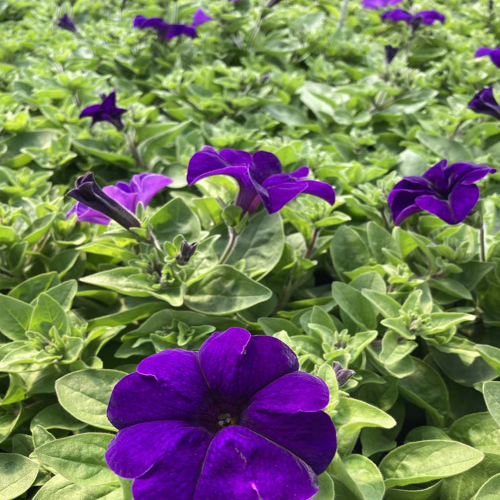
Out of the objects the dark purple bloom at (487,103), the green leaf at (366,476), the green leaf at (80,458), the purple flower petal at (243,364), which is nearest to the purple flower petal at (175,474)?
the purple flower petal at (243,364)

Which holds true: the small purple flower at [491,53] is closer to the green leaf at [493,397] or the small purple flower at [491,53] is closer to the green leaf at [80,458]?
the green leaf at [493,397]

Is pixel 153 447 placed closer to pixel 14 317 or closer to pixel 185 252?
pixel 185 252

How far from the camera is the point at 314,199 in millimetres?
1839

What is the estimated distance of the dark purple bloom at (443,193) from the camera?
58.4 inches

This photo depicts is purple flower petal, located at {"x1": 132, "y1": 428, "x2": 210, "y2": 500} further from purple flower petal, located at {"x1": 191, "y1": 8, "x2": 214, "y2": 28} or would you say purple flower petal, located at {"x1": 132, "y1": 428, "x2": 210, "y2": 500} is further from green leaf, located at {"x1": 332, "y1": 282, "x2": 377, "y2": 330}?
purple flower petal, located at {"x1": 191, "y1": 8, "x2": 214, "y2": 28}

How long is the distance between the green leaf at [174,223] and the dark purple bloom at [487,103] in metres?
1.34

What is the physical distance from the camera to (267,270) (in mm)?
1627

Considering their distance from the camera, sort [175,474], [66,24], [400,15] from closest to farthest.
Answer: [175,474], [400,15], [66,24]

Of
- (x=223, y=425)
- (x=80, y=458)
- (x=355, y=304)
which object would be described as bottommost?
(x=80, y=458)

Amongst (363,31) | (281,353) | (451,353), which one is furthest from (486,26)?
(281,353)

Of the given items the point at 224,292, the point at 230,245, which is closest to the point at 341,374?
the point at 224,292

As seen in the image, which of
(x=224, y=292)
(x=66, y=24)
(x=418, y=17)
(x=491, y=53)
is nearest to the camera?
(x=224, y=292)

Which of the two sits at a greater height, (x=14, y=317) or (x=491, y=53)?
(x=491, y=53)

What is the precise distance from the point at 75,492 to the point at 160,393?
423mm
